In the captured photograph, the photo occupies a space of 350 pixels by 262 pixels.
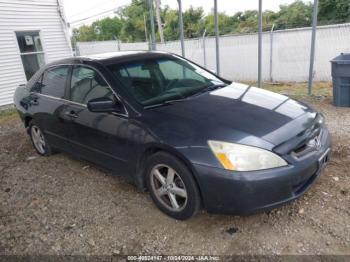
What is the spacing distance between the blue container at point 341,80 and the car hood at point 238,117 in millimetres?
2932

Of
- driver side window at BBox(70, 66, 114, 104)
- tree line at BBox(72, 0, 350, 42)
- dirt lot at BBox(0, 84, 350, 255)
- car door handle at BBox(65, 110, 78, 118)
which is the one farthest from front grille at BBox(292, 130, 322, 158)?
tree line at BBox(72, 0, 350, 42)

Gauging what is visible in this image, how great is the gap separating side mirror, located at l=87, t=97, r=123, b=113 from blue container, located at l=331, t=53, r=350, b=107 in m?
4.31

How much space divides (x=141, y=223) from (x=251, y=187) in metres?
1.18

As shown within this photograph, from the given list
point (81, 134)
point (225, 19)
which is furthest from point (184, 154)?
point (225, 19)

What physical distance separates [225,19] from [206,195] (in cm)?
3175

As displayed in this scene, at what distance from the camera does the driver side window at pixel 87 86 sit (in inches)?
131

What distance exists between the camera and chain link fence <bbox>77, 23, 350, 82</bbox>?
10.0 metres

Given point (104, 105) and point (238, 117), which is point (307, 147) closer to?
point (238, 117)

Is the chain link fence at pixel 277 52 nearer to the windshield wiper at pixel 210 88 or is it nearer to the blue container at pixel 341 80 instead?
the blue container at pixel 341 80

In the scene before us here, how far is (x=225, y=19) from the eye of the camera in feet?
104

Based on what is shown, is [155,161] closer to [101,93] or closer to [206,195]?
[206,195]

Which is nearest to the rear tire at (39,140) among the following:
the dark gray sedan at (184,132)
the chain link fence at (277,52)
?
the dark gray sedan at (184,132)

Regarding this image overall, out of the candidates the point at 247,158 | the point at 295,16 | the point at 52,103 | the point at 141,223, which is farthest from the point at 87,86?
the point at 295,16

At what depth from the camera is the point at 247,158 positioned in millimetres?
2402
